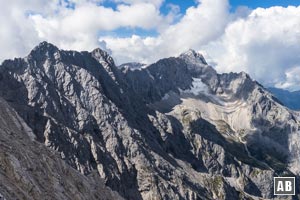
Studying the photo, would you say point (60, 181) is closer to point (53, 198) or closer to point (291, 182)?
point (53, 198)

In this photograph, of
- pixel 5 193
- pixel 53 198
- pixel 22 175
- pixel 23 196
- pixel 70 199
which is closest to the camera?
pixel 5 193

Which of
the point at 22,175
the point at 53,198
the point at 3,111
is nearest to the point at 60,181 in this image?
the point at 53,198

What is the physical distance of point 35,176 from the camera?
7331 cm

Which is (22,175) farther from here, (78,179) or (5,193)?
(78,179)

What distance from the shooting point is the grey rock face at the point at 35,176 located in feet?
206

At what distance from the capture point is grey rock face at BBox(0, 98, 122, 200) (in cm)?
6290

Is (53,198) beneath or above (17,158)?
beneath

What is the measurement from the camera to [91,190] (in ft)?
324

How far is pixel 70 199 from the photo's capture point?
260ft

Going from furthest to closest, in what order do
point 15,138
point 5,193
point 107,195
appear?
point 107,195 → point 15,138 → point 5,193

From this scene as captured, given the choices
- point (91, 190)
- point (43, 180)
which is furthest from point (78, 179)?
point (43, 180)

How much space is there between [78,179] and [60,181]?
41.6 ft

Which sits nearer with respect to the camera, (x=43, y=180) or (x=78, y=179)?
(x=43, y=180)

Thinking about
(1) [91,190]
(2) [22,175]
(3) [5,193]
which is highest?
(1) [91,190]
